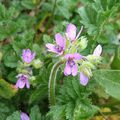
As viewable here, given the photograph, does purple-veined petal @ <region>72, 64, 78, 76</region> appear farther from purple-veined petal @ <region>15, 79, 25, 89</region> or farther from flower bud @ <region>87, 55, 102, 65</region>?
purple-veined petal @ <region>15, 79, 25, 89</region>

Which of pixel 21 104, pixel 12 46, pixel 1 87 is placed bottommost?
pixel 21 104

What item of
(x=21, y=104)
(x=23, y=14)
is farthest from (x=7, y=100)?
(x=23, y=14)

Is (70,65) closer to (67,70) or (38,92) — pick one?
(67,70)

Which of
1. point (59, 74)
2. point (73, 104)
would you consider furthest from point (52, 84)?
point (59, 74)

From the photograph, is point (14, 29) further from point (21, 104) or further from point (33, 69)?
point (21, 104)

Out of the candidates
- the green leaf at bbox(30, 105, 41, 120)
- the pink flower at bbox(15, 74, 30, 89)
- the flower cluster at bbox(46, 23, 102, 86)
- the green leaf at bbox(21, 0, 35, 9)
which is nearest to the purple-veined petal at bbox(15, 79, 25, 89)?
the pink flower at bbox(15, 74, 30, 89)
